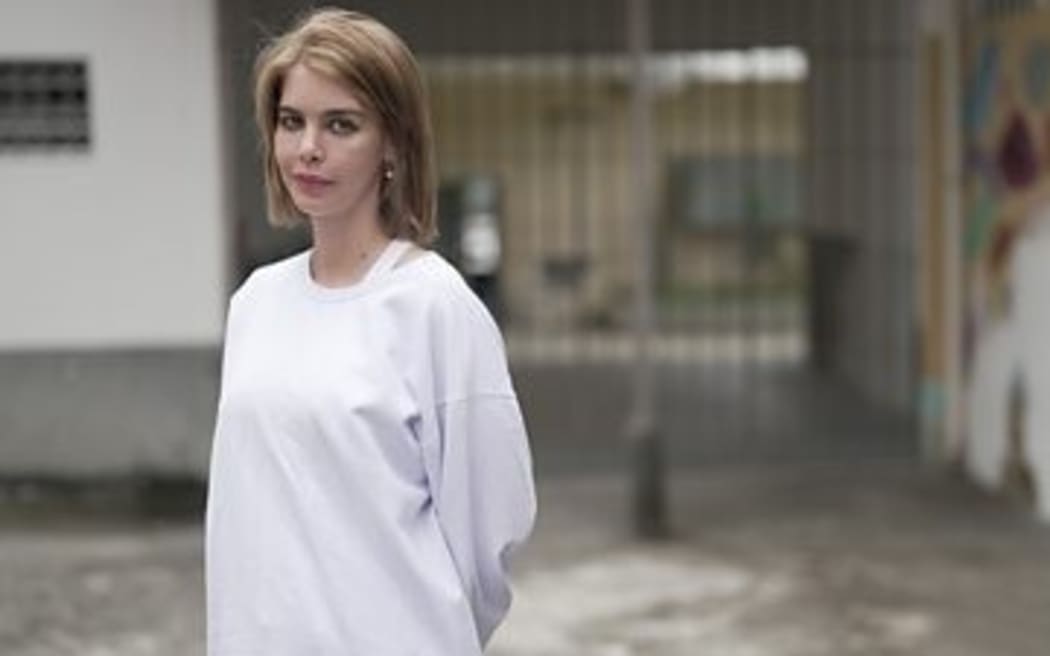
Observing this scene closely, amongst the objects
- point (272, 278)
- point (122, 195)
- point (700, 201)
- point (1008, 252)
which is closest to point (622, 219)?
point (700, 201)

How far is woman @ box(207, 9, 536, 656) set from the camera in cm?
191

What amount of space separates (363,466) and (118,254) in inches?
203

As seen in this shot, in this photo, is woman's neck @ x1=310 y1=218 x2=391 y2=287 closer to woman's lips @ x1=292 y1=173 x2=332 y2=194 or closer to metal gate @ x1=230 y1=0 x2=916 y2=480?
woman's lips @ x1=292 y1=173 x2=332 y2=194

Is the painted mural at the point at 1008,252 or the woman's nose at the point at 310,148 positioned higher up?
the woman's nose at the point at 310,148

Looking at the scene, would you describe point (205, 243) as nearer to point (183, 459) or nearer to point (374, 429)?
point (183, 459)

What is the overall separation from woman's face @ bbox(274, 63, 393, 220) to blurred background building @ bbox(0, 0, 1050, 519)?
402 cm

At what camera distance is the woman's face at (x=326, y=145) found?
1.94 meters

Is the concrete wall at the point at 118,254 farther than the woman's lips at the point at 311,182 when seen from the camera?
Yes

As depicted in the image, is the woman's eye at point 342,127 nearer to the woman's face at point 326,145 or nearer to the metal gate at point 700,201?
the woman's face at point 326,145

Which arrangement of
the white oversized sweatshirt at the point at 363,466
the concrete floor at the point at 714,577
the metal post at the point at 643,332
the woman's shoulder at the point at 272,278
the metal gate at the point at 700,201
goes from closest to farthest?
the white oversized sweatshirt at the point at 363,466 < the woman's shoulder at the point at 272,278 < the concrete floor at the point at 714,577 < the metal post at the point at 643,332 < the metal gate at the point at 700,201

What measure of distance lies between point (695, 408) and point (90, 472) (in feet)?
11.3

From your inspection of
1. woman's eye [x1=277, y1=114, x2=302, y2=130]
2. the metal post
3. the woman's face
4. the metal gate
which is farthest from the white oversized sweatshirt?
the metal gate

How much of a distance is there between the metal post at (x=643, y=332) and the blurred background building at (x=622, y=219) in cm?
7

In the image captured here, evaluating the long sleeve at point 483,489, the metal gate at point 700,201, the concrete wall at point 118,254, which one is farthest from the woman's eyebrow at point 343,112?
the metal gate at point 700,201
